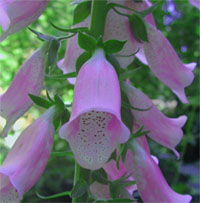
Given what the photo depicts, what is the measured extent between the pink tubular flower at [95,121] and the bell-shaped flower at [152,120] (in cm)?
19

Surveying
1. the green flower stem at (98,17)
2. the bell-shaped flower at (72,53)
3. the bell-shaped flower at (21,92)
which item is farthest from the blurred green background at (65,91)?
the green flower stem at (98,17)

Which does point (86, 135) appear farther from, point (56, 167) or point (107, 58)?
point (56, 167)

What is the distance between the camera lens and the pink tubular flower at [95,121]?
26.5 inches

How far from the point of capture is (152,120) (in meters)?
0.93

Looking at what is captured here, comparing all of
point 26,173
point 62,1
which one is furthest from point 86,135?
point 62,1

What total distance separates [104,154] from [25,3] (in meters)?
0.39

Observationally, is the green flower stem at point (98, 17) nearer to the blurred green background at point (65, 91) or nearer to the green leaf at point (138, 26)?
the green leaf at point (138, 26)

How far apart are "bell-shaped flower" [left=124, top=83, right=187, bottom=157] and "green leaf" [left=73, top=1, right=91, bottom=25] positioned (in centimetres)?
20

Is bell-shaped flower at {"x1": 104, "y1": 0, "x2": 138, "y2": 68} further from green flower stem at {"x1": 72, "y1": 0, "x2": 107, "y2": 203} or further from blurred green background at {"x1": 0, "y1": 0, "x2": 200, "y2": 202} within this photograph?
blurred green background at {"x1": 0, "y1": 0, "x2": 200, "y2": 202}

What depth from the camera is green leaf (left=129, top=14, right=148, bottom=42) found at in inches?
34.7

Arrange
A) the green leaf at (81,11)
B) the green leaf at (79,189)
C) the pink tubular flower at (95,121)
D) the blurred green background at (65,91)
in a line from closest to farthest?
1. the pink tubular flower at (95,121)
2. the green leaf at (79,189)
3. the green leaf at (81,11)
4. the blurred green background at (65,91)

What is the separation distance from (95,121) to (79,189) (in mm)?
166

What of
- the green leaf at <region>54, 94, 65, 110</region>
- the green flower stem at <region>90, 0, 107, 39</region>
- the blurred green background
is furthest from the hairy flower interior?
the blurred green background

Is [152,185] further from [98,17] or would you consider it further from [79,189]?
[98,17]
